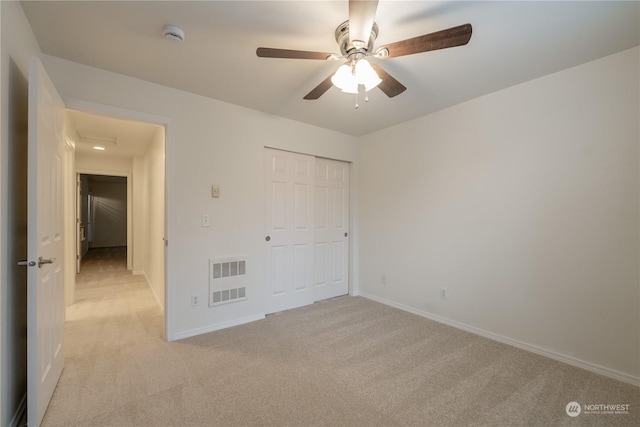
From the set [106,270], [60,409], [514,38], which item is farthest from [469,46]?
[106,270]

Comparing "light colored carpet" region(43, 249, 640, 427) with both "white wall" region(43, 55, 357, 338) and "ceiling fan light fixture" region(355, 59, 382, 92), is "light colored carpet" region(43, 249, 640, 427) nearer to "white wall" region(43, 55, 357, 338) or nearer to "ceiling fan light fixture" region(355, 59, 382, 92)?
"white wall" region(43, 55, 357, 338)

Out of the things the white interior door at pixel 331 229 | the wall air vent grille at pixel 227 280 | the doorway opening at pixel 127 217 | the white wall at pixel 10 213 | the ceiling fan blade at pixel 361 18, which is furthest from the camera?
the white interior door at pixel 331 229

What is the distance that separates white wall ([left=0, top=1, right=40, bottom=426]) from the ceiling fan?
1.36 m

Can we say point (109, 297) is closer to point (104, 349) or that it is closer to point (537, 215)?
point (104, 349)

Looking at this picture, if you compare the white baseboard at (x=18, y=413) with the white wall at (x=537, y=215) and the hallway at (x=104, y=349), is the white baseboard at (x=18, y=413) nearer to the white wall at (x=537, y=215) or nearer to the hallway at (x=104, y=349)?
the hallway at (x=104, y=349)

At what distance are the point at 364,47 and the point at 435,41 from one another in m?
0.39

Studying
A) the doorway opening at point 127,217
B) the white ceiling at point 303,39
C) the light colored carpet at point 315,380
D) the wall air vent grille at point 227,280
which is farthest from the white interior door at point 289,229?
the doorway opening at point 127,217

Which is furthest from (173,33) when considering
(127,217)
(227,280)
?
(127,217)

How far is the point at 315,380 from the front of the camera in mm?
2023

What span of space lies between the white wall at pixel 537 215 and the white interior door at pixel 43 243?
11.0 ft

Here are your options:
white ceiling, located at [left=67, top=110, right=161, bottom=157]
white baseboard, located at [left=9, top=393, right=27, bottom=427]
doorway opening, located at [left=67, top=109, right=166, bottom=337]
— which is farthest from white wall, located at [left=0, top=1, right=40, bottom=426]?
white ceiling, located at [left=67, top=110, right=161, bottom=157]

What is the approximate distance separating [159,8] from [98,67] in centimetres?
111

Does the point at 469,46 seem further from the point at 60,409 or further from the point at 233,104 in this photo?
the point at 60,409

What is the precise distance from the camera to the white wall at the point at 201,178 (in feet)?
7.88
